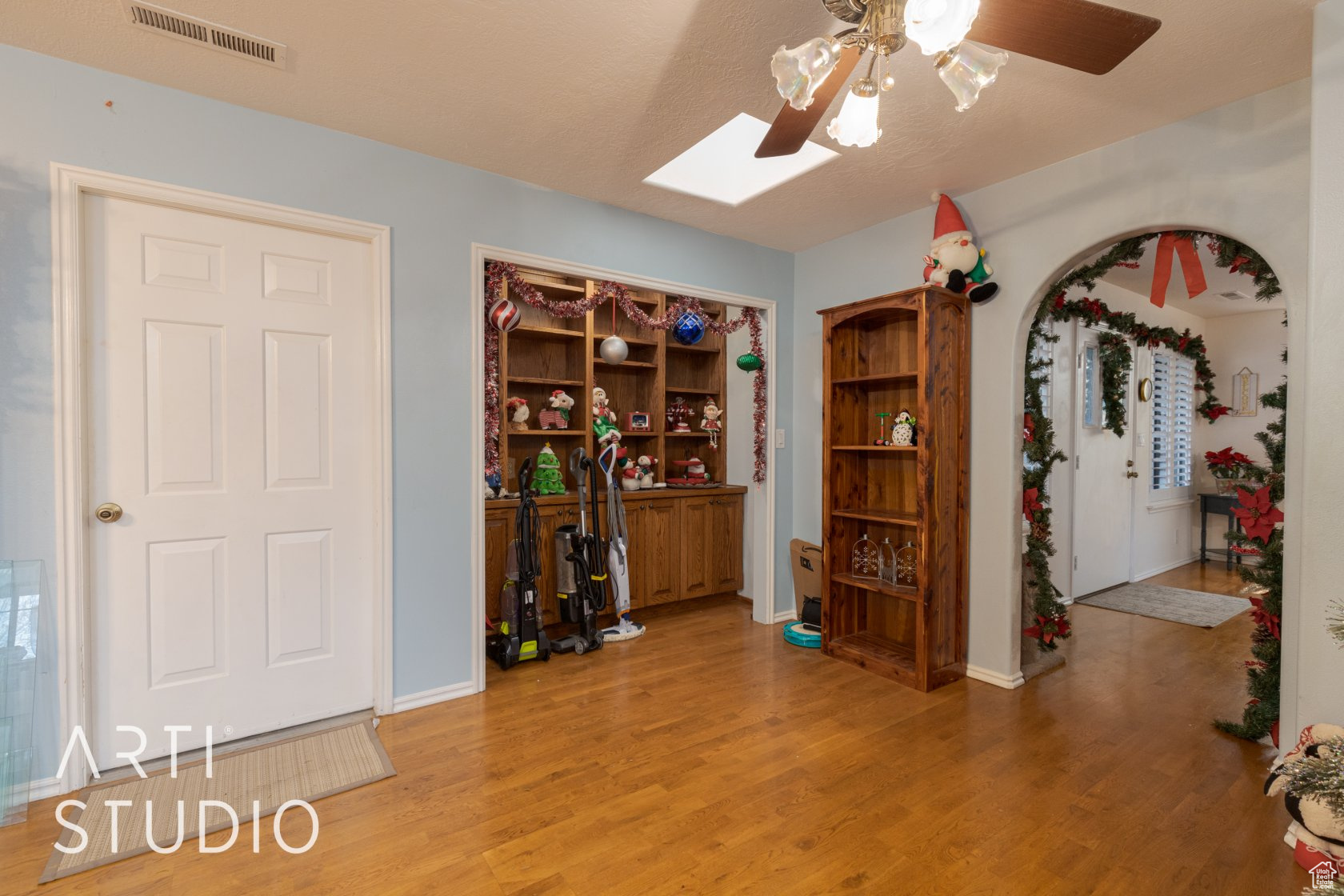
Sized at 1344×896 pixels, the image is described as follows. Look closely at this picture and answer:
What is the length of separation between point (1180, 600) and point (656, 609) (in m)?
4.05

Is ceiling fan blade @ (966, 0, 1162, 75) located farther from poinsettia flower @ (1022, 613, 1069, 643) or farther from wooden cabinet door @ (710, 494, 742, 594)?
wooden cabinet door @ (710, 494, 742, 594)

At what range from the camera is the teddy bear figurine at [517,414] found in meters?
4.08

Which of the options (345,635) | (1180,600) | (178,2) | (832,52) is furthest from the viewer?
(1180,600)

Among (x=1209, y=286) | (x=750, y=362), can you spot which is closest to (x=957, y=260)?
(x=750, y=362)

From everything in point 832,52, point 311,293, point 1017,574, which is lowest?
point 1017,574

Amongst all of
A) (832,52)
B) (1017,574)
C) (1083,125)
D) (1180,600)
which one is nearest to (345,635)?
(832,52)

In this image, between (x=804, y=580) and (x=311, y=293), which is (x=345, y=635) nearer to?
(x=311, y=293)

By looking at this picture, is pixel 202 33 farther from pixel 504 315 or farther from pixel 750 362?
pixel 750 362

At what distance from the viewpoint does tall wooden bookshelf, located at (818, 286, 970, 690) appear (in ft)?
10.2

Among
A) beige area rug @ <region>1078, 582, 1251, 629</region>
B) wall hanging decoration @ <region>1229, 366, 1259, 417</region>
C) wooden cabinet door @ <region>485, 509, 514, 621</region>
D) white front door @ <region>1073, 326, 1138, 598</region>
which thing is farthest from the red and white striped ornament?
wall hanging decoration @ <region>1229, 366, 1259, 417</region>

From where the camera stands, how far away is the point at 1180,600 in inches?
187

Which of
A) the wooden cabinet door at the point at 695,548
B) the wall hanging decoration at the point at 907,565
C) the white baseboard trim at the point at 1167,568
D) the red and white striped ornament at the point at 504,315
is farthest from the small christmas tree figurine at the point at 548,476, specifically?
the white baseboard trim at the point at 1167,568

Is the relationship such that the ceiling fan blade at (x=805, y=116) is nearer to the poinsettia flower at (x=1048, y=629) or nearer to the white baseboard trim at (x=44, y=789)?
the poinsettia flower at (x=1048, y=629)

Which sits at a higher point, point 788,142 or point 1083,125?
point 1083,125
